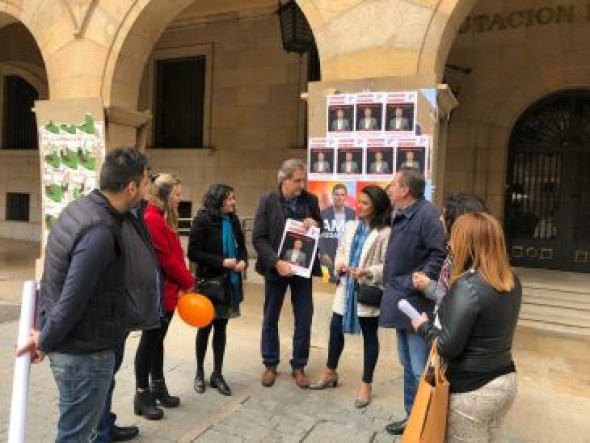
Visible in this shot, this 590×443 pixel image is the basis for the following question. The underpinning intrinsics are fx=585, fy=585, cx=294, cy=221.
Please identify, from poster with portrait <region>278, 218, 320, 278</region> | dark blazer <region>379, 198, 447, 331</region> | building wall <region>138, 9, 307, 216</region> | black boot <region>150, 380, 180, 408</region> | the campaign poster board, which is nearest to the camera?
dark blazer <region>379, 198, 447, 331</region>

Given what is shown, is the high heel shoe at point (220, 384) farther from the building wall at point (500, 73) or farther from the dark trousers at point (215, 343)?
the building wall at point (500, 73)

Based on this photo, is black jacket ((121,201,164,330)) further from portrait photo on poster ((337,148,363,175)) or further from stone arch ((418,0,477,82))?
stone arch ((418,0,477,82))

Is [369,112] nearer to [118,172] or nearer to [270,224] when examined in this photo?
A: [270,224]

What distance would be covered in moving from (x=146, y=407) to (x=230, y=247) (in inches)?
51.6

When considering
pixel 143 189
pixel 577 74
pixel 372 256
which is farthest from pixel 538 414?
pixel 577 74

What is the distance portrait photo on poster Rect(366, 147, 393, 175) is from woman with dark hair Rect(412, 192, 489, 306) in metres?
1.92

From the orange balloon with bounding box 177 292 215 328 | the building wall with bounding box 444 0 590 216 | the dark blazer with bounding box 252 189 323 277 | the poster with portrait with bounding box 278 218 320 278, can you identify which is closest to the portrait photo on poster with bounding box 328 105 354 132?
the dark blazer with bounding box 252 189 323 277

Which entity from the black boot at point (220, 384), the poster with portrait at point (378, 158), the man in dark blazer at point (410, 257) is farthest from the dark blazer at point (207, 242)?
the poster with portrait at point (378, 158)

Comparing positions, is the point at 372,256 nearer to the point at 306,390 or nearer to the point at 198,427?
the point at 306,390

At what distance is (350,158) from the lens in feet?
18.5

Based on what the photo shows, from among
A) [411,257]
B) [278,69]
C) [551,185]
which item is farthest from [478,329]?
[278,69]

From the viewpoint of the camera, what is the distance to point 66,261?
2502 mm

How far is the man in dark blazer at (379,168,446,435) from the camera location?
3773mm

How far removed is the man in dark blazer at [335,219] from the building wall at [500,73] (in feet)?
14.0
